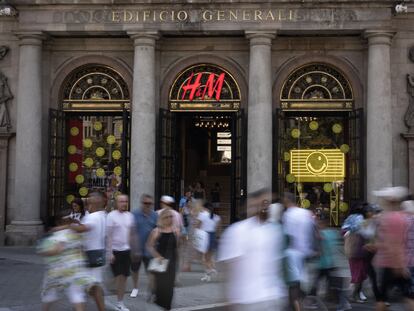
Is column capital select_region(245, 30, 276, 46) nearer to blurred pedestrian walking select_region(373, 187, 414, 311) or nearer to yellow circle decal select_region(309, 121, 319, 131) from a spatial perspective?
yellow circle decal select_region(309, 121, 319, 131)

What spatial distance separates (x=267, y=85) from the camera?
67.5 feet

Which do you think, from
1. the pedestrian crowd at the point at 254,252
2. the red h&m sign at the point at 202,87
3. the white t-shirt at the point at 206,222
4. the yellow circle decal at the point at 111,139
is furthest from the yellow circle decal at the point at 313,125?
the pedestrian crowd at the point at 254,252

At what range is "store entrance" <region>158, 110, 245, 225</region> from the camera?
21750 millimetres

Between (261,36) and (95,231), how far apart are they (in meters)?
12.5

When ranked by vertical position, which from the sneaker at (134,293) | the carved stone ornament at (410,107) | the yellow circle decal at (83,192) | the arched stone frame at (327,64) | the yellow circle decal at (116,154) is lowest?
the sneaker at (134,293)

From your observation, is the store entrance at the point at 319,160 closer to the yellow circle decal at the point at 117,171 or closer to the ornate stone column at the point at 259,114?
the ornate stone column at the point at 259,114

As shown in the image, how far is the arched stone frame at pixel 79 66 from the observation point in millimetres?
22266

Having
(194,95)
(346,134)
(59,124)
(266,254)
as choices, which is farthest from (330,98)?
(266,254)

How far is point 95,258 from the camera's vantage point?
935cm

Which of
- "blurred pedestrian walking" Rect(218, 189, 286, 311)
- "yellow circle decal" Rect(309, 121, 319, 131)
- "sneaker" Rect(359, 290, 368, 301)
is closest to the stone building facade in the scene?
"yellow circle decal" Rect(309, 121, 319, 131)

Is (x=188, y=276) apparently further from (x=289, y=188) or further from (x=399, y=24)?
(x=399, y=24)

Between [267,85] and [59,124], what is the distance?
7.03m

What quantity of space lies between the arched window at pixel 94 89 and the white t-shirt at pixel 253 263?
16900 mm

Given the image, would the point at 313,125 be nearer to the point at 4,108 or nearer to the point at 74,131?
the point at 74,131
